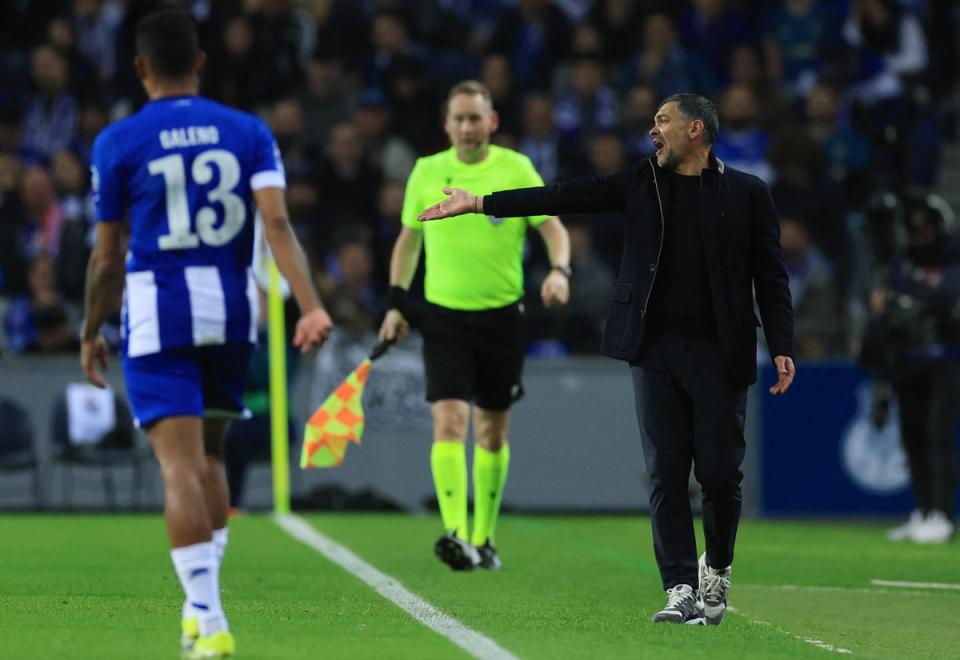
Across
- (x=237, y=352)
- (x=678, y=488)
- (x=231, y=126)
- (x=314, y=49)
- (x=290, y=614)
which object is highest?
(x=314, y=49)

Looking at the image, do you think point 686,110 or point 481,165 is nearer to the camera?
point 686,110

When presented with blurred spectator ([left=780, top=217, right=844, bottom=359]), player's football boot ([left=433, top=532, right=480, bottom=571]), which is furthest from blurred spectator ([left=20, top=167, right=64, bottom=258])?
player's football boot ([left=433, top=532, right=480, bottom=571])

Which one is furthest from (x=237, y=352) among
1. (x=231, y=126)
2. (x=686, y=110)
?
(x=686, y=110)

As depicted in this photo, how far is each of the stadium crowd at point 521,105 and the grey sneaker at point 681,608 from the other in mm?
8459

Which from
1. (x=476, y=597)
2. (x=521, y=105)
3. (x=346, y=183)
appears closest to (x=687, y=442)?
(x=476, y=597)

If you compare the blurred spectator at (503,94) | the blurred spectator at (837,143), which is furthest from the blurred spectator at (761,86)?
the blurred spectator at (503,94)

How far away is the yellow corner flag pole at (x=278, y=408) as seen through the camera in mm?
15211

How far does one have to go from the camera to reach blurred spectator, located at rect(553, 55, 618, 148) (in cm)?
1825

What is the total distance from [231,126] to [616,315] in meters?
1.90

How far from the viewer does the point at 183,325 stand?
245 inches

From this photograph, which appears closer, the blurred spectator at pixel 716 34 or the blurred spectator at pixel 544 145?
the blurred spectator at pixel 544 145

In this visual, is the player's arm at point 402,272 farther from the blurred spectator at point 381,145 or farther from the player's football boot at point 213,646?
the blurred spectator at point 381,145

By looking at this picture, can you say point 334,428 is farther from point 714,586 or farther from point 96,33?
point 96,33

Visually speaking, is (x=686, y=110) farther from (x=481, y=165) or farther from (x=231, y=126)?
(x=481, y=165)
